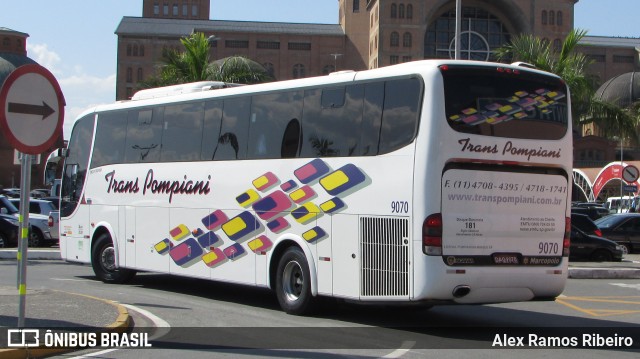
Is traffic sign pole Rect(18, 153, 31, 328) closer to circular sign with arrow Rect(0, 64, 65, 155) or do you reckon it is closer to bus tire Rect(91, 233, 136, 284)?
circular sign with arrow Rect(0, 64, 65, 155)

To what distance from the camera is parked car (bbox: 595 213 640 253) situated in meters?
30.7

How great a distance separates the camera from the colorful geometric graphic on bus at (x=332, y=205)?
12.0 m

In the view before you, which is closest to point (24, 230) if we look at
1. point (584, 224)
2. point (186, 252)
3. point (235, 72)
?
point (186, 252)

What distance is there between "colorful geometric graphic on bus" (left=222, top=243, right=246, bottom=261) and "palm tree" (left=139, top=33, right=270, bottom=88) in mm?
19493

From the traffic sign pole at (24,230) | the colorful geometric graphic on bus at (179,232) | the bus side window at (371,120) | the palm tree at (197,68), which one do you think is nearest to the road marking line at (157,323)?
the traffic sign pole at (24,230)

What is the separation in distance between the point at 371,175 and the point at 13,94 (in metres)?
4.96

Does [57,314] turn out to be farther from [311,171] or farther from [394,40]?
[394,40]

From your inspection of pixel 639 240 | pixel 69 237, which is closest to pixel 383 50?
pixel 639 240

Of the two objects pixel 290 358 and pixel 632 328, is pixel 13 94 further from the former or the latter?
pixel 632 328

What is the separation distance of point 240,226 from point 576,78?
18.1 meters

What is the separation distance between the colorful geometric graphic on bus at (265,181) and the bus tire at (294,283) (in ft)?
3.61

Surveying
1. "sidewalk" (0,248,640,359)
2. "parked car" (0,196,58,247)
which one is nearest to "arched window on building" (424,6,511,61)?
"parked car" (0,196,58,247)

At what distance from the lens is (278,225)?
13086 mm

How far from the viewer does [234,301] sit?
47.8ft
